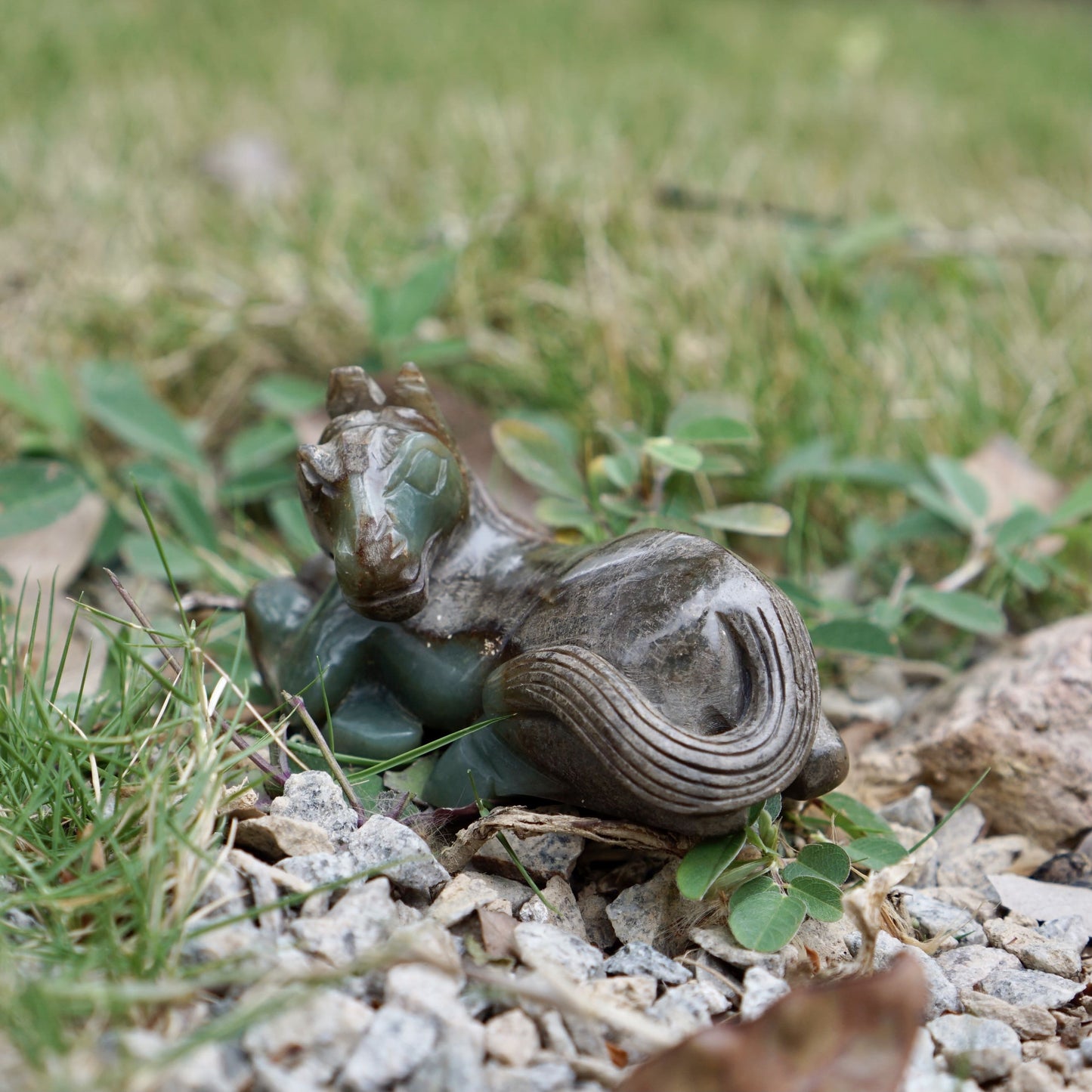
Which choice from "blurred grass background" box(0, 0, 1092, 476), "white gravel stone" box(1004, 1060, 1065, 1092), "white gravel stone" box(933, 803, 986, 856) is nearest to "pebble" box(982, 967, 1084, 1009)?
"white gravel stone" box(1004, 1060, 1065, 1092)

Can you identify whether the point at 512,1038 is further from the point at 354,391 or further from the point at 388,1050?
the point at 354,391

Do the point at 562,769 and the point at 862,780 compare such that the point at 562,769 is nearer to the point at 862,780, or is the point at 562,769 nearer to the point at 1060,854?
the point at 862,780

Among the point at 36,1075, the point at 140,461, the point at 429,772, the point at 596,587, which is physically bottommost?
the point at 140,461

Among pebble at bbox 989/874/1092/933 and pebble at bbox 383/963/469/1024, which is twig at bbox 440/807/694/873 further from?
pebble at bbox 989/874/1092/933

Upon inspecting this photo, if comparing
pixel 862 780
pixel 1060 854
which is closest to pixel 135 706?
pixel 862 780

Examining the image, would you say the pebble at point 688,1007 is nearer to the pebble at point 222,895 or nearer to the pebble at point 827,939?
the pebble at point 827,939

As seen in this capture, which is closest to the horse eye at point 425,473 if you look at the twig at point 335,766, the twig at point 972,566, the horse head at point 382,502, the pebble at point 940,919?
the horse head at point 382,502
